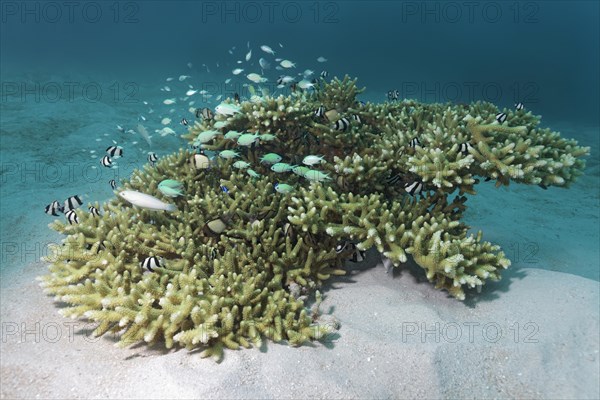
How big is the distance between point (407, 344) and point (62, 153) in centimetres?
1110

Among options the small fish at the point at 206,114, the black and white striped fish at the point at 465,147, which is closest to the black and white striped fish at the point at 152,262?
the small fish at the point at 206,114

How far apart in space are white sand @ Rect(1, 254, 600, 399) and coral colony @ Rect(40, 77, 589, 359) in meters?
0.23

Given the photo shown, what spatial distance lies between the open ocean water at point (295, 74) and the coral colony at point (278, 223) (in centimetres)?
147

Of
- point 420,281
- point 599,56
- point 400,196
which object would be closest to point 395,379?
point 420,281

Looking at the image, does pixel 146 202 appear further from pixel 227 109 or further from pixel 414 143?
pixel 414 143

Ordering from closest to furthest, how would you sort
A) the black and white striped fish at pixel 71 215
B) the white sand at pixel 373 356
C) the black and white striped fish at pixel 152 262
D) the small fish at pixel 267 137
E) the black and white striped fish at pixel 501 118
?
1. the white sand at pixel 373 356
2. the black and white striped fish at pixel 152 262
3. the black and white striped fish at pixel 71 215
4. the black and white striped fish at pixel 501 118
5. the small fish at pixel 267 137

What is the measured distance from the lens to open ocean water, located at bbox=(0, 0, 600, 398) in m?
8.32

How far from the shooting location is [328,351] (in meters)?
3.69

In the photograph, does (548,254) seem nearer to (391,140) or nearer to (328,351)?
(391,140)

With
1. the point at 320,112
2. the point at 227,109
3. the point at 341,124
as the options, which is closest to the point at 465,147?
the point at 341,124

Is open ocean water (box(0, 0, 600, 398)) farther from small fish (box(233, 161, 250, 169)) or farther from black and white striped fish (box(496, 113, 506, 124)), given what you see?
small fish (box(233, 161, 250, 169))

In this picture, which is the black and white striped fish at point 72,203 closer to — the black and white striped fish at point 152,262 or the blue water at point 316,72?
the blue water at point 316,72

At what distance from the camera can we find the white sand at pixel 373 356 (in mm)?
3205

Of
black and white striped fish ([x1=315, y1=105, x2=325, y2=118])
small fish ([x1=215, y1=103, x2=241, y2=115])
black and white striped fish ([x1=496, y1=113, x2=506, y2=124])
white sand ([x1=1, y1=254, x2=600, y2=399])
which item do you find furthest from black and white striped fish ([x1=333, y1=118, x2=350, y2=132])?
white sand ([x1=1, y1=254, x2=600, y2=399])
